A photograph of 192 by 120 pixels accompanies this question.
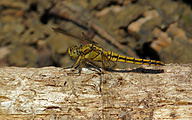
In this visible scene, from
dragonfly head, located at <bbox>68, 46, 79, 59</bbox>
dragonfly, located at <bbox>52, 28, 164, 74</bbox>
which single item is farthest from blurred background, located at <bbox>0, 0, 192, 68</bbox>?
dragonfly head, located at <bbox>68, 46, 79, 59</bbox>

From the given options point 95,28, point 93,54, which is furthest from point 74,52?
point 95,28

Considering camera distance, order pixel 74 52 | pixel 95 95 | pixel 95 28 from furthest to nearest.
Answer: pixel 95 28 < pixel 74 52 < pixel 95 95

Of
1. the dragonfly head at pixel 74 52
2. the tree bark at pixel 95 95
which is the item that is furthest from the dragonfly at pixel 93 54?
the tree bark at pixel 95 95

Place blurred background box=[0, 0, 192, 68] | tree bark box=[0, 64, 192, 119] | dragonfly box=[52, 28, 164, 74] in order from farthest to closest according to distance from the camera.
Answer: blurred background box=[0, 0, 192, 68]
dragonfly box=[52, 28, 164, 74]
tree bark box=[0, 64, 192, 119]

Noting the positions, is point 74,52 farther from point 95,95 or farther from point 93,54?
point 95,95

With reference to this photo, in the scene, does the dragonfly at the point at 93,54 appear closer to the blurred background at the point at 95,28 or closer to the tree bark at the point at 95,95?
the blurred background at the point at 95,28

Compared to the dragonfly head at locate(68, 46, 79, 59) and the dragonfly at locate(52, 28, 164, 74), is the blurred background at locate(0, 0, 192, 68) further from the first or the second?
the dragonfly head at locate(68, 46, 79, 59)
